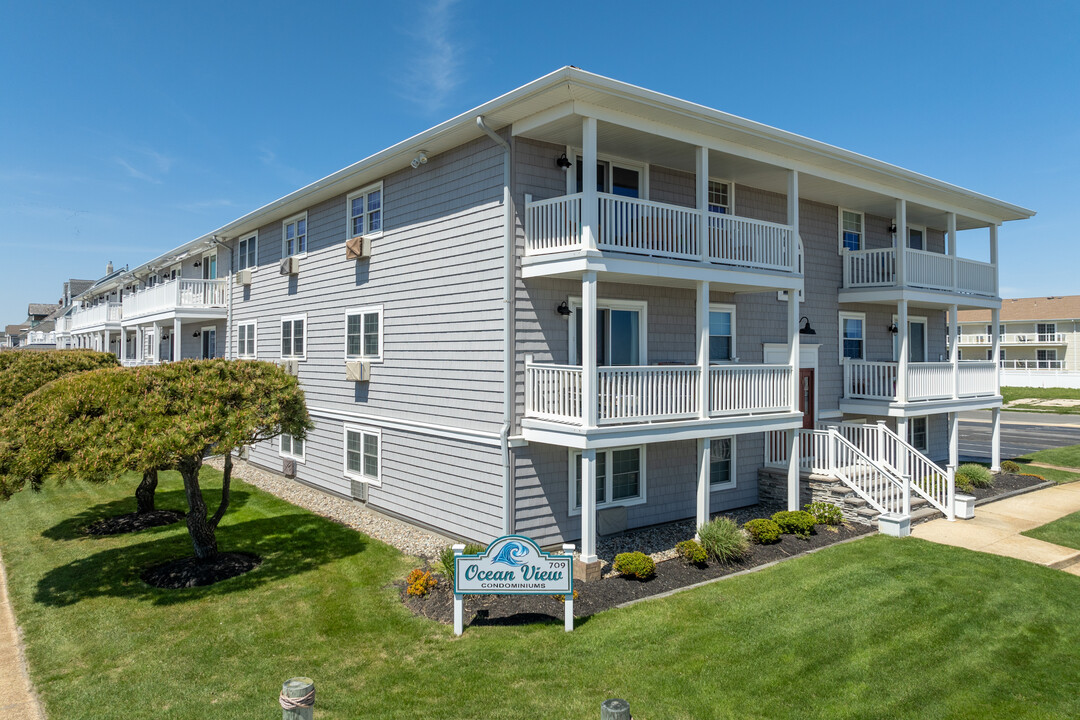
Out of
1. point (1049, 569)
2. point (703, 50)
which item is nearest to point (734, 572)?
point (1049, 569)

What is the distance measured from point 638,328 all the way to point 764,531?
176 inches

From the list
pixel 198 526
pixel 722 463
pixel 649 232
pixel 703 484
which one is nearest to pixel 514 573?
pixel 703 484

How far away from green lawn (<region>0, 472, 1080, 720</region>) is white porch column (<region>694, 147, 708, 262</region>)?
5.64m

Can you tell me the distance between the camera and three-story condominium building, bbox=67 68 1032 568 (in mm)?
10180

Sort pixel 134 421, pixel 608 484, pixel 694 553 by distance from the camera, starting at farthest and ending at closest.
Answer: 1. pixel 608 484
2. pixel 694 553
3. pixel 134 421

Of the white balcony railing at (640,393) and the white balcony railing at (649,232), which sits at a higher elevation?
the white balcony railing at (649,232)

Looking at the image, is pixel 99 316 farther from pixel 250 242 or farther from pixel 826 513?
pixel 826 513

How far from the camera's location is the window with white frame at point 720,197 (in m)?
13.9

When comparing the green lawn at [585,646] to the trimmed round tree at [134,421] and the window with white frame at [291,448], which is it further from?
the window with white frame at [291,448]

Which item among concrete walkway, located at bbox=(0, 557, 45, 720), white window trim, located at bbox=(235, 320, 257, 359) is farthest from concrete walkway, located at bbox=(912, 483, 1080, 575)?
white window trim, located at bbox=(235, 320, 257, 359)

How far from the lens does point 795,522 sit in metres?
11.5

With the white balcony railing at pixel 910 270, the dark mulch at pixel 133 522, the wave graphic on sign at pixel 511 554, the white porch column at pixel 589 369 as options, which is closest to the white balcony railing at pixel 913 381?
the white balcony railing at pixel 910 270

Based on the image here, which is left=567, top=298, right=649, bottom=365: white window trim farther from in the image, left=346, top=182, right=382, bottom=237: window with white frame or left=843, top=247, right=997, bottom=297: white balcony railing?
left=843, top=247, right=997, bottom=297: white balcony railing

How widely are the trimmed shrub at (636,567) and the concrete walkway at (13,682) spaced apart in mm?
7026
